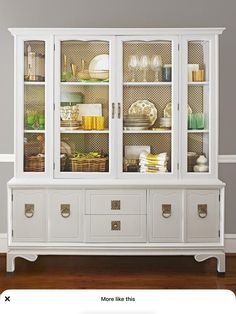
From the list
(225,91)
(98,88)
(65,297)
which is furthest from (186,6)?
(65,297)

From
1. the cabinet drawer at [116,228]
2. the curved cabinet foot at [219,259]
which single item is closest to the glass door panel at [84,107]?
the cabinet drawer at [116,228]

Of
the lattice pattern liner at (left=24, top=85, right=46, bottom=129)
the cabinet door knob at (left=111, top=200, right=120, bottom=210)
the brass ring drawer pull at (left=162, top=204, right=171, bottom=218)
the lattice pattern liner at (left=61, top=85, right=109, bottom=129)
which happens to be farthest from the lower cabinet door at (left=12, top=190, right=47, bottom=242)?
the brass ring drawer pull at (left=162, top=204, right=171, bottom=218)

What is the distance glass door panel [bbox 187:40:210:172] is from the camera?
414 centimetres

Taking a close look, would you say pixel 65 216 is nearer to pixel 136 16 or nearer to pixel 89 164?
pixel 89 164

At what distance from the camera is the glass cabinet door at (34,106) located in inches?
164

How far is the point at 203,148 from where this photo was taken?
4.20 metres

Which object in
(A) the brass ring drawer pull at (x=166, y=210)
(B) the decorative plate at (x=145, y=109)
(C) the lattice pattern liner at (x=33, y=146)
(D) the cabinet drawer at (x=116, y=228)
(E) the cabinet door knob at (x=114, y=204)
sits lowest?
(D) the cabinet drawer at (x=116, y=228)

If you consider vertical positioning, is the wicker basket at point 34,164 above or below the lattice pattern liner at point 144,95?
below

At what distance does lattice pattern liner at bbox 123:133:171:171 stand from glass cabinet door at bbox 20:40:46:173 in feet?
2.18

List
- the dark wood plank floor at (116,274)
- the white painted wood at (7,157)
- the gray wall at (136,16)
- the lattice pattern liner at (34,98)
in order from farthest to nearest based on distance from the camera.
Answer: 1. the white painted wood at (7,157)
2. the gray wall at (136,16)
3. the lattice pattern liner at (34,98)
4. the dark wood plank floor at (116,274)

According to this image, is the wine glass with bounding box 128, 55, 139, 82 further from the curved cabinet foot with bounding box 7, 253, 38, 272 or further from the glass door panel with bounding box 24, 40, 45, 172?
the curved cabinet foot with bounding box 7, 253, 38, 272

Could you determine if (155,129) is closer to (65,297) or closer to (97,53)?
(97,53)

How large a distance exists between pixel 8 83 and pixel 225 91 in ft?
6.08

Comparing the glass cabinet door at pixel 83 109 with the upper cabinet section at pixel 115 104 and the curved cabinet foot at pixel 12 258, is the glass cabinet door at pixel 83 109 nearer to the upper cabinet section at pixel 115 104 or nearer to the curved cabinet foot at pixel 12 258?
the upper cabinet section at pixel 115 104
